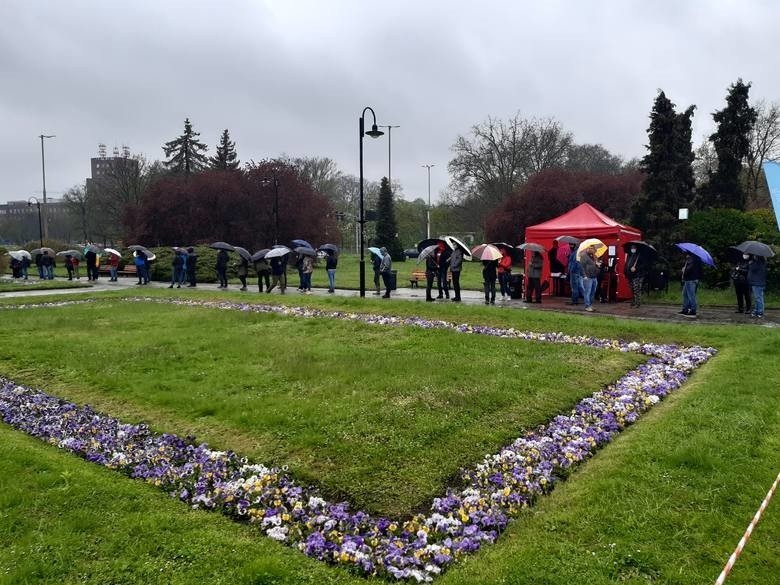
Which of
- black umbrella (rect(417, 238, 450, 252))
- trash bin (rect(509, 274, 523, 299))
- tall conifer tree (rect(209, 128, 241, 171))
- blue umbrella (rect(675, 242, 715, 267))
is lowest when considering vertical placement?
trash bin (rect(509, 274, 523, 299))

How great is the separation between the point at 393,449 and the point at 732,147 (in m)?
22.0

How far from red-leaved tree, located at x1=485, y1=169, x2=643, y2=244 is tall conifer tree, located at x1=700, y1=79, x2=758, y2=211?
1219 cm

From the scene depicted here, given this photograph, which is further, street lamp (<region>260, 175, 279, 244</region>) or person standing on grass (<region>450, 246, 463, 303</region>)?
street lamp (<region>260, 175, 279, 244</region>)

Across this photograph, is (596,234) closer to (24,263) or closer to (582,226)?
(582,226)

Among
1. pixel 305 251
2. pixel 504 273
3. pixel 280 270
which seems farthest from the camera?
pixel 280 270

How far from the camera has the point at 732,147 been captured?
70.9ft

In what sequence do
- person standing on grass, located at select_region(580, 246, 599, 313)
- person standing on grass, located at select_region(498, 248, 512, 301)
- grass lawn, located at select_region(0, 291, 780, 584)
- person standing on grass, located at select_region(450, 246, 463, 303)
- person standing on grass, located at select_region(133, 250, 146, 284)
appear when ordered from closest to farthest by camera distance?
1. grass lawn, located at select_region(0, 291, 780, 584)
2. person standing on grass, located at select_region(580, 246, 599, 313)
3. person standing on grass, located at select_region(450, 246, 463, 303)
4. person standing on grass, located at select_region(498, 248, 512, 301)
5. person standing on grass, located at select_region(133, 250, 146, 284)

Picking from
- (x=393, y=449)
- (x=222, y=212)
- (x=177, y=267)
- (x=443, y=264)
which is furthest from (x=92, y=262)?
(x=393, y=449)

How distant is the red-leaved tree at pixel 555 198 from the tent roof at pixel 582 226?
55.4ft

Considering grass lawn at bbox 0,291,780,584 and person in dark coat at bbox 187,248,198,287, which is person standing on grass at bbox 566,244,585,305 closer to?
grass lawn at bbox 0,291,780,584

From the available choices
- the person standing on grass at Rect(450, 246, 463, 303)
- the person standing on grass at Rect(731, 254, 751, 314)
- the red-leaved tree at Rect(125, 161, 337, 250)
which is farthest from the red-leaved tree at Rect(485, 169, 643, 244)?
the person standing on grass at Rect(731, 254, 751, 314)

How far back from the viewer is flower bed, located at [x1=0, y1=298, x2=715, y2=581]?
379cm

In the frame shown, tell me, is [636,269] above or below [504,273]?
above

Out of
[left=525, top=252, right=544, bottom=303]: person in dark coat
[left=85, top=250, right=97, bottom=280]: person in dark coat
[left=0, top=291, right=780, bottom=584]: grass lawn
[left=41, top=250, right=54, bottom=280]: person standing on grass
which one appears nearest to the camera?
[left=0, top=291, right=780, bottom=584]: grass lawn
